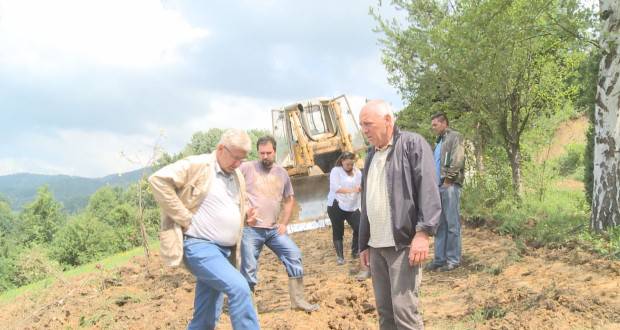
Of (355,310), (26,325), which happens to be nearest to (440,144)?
(355,310)

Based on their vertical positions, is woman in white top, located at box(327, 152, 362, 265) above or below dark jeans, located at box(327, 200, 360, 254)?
above

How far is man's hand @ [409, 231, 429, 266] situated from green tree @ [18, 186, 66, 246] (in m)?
49.2

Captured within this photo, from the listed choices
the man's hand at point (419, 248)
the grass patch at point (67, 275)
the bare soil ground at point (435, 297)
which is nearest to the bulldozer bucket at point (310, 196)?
the bare soil ground at point (435, 297)

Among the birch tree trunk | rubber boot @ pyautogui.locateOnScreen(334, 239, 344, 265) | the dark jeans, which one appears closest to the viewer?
the birch tree trunk

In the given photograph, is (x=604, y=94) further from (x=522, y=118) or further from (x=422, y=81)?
(x=422, y=81)

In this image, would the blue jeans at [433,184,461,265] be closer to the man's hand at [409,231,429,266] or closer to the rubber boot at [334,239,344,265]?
the rubber boot at [334,239,344,265]

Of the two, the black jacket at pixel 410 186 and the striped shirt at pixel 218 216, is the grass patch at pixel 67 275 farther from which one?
the black jacket at pixel 410 186

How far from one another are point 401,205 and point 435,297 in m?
2.85

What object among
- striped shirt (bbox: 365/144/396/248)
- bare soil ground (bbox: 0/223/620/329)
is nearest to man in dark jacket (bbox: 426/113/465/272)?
bare soil ground (bbox: 0/223/620/329)

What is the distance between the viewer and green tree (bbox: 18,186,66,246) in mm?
46750

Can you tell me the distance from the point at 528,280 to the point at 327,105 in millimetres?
10164

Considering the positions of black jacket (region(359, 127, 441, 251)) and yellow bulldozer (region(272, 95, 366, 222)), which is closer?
black jacket (region(359, 127, 441, 251))

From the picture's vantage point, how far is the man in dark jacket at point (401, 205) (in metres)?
3.34

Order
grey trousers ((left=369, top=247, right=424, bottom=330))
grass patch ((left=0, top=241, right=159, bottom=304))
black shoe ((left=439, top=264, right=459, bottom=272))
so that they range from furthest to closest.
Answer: grass patch ((left=0, top=241, right=159, bottom=304))
black shoe ((left=439, top=264, right=459, bottom=272))
grey trousers ((left=369, top=247, right=424, bottom=330))
